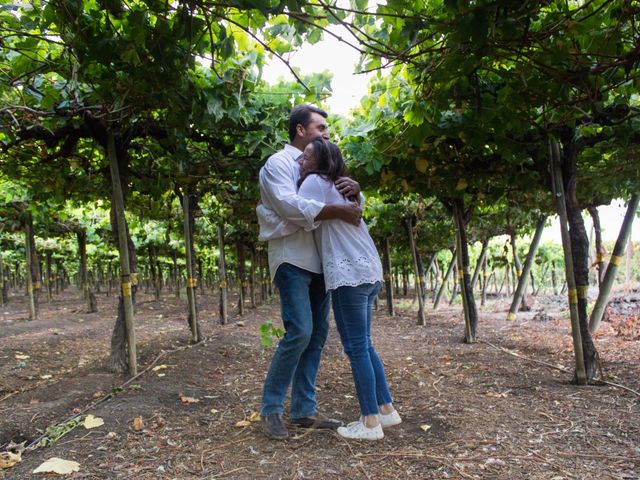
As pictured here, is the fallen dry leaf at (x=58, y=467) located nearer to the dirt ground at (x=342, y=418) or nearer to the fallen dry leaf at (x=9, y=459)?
the dirt ground at (x=342, y=418)

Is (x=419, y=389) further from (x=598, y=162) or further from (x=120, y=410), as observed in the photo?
(x=598, y=162)

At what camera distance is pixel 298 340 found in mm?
2725

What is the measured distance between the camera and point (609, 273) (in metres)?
6.24

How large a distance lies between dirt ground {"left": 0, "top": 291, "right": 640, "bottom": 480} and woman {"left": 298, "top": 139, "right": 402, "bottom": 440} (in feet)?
0.85

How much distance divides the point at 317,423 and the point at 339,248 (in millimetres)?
1194

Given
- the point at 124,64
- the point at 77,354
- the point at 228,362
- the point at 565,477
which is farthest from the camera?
the point at 77,354

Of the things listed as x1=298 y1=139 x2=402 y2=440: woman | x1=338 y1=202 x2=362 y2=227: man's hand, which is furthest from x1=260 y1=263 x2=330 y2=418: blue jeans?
x1=338 y1=202 x2=362 y2=227: man's hand

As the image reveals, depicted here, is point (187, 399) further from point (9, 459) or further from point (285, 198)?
point (285, 198)

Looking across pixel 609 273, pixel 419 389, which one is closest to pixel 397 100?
pixel 419 389

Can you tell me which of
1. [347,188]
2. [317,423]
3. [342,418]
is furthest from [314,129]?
[342,418]

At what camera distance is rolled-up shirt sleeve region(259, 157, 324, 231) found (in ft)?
8.63

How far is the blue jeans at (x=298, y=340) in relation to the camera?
2738 millimetres

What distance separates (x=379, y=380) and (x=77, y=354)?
20.6 feet

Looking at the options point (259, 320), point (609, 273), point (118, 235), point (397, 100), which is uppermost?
point (397, 100)
